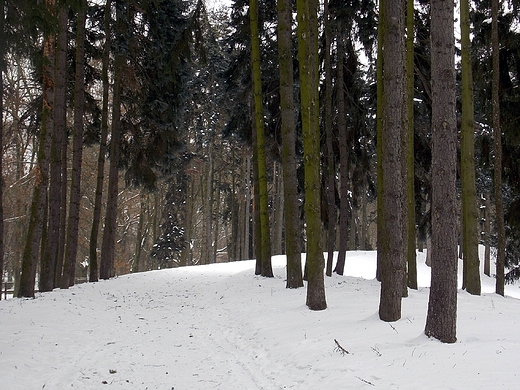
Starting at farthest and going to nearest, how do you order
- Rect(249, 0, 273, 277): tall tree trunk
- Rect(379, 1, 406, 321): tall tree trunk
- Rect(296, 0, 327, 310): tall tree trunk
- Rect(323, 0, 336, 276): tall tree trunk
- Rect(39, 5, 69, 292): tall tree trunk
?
1. Rect(323, 0, 336, 276): tall tree trunk
2. Rect(249, 0, 273, 277): tall tree trunk
3. Rect(39, 5, 69, 292): tall tree trunk
4. Rect(296, 0, 327, 310): tall tree trunk
5. Rect(379, 1, 406, 321): tall tree trunk

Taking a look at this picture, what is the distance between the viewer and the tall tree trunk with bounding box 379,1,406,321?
739 centimetres

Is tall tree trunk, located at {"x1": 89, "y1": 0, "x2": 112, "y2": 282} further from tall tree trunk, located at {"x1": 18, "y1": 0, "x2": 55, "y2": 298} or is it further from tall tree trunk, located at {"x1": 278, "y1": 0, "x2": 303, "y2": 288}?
tall tree trunk, located at {"x1": 278, "y1": 0, "x2": 303, "y2": 288}

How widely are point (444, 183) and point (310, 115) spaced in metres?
3.92

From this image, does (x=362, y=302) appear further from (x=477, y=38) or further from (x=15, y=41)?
(x=477, y=38)

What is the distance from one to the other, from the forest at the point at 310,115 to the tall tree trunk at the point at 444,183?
2 cm

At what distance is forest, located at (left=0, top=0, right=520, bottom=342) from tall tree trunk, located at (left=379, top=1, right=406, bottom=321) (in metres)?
0.02

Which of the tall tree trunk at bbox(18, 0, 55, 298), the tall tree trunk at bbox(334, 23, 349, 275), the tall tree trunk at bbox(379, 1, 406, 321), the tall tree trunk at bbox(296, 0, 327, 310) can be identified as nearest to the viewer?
the tall tree trunk at bbox(379, 1, 406, 321)

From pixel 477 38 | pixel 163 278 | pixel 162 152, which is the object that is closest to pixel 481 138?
pixel 477 38

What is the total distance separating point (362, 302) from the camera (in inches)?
372

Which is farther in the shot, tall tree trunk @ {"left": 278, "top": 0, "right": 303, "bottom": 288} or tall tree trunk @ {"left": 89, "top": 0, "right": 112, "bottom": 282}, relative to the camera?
tall tree trunk @ {"left": 89, "top": 0, "right": 112, "bottom": 282}

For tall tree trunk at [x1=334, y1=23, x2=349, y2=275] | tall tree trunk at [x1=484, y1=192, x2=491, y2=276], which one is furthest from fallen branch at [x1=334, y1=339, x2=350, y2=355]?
tall tree trunk at [x1=484, y1=192, x2=491, y2=276]

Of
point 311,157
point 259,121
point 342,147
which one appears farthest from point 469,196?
point 259,121

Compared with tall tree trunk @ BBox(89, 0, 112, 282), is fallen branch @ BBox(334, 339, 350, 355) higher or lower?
lower

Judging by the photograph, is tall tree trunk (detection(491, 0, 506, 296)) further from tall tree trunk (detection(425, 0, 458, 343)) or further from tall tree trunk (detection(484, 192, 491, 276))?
tall tree trunk (detection(484, 192, 491, 276))
